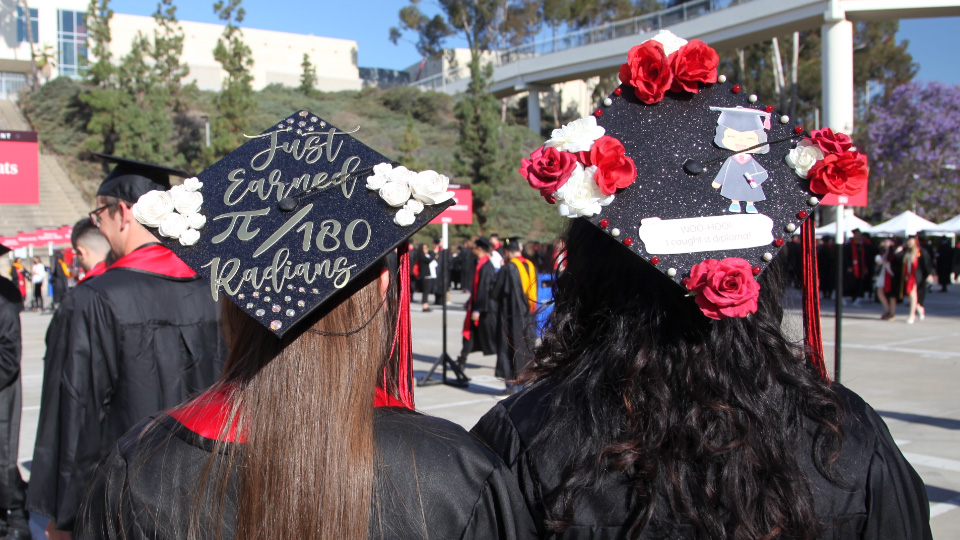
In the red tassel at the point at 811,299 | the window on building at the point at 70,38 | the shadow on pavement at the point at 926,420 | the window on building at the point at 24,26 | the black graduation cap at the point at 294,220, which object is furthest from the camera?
the window on building at the point at 70,38

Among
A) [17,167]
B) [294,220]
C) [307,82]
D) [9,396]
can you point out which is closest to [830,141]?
[294,220]

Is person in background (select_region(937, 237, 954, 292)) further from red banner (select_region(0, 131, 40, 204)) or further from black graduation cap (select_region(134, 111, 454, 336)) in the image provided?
black graduation cap (select_region(134, 111, 454, 336))

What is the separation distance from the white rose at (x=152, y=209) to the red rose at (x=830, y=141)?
4.32ft

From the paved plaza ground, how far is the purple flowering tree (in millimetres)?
20127

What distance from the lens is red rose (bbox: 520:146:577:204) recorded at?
5.30 ft

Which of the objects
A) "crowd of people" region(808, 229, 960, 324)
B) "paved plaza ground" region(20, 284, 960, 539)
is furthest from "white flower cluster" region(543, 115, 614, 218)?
"crowd of people" region(808, 229, 960, 324)

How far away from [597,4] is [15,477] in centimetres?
5541

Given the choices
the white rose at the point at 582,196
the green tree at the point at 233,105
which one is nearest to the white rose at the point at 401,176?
the white rose at the point at 582,196

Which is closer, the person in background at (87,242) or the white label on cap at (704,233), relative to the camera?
the white label on cap at (704,233)

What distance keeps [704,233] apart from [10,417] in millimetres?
4153

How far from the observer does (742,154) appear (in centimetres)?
165

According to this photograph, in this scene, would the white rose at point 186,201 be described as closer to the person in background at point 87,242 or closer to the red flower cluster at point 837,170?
the red flower cluster at point 837,170

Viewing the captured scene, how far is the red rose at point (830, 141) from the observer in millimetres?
1639

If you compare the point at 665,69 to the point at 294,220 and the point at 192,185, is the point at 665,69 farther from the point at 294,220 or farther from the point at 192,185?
the point at 192,185
